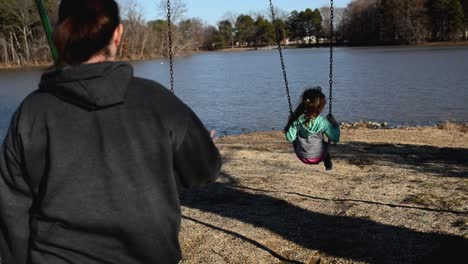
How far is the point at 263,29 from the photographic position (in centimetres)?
10819

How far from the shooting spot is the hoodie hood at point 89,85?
1.66 meters

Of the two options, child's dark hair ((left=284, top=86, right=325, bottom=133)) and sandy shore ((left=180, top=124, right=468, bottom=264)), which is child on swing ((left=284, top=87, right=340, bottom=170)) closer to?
child's dark hair ((left=284, top=86, right=325, bottom=133))

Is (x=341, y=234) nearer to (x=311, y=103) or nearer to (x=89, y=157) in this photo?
(x=311, y=103)

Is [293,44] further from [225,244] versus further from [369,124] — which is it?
[225,244]

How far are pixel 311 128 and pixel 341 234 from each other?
1.28m

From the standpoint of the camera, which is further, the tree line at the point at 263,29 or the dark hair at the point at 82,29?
the tree line at the point at 263,29

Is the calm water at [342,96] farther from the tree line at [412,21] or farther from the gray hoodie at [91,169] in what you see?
the tree line at [412,21]

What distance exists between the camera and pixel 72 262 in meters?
1.76

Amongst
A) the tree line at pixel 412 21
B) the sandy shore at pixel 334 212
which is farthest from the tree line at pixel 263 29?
the sandy shore at pixel 334 212

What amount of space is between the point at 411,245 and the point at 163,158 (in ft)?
13.9

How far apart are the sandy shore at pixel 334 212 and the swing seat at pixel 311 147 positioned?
31.1 inches

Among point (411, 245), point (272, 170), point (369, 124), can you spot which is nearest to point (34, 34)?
point (369, 124)

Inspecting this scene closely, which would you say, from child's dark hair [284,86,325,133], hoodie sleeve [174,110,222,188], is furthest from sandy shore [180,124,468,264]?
hoodie sleeve [174,110,222,188]

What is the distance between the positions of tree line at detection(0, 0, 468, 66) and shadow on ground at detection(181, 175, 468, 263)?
38251 mm
